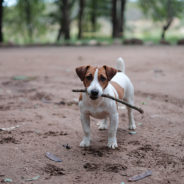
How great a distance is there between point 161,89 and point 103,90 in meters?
4.59

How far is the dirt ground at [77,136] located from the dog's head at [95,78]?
101 cm

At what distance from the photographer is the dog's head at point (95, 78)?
402 cm

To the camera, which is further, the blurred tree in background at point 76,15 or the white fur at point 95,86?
the blurred tree in background at point 76,15

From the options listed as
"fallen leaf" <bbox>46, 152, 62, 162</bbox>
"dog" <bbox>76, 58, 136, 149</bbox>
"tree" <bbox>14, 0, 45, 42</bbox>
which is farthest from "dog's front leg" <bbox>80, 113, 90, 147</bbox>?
"tree" <bbox>14, 0, 45, 42</bbox>

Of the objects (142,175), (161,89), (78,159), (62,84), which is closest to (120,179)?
(142,175)

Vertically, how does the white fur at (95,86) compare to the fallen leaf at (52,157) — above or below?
above

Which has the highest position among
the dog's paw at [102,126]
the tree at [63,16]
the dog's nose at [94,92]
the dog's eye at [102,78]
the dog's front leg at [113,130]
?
the tree at [63,16]

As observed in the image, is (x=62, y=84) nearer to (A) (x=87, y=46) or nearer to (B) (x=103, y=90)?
(B) (x=103, y=90)

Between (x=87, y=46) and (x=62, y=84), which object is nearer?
(x=62, y=84)

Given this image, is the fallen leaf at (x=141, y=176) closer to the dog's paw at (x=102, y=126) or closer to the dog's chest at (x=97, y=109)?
the dog's chest at (x=97, y=109)

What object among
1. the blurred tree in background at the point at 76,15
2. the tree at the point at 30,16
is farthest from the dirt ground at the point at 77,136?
the tree at the point at 30,16

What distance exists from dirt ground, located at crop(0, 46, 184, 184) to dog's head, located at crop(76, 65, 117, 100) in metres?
1.01

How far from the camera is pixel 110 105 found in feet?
14.9

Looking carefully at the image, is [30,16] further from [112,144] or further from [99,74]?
[99,74]
